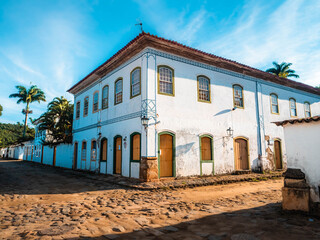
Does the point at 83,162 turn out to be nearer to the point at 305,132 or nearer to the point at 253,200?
the point at 253,200

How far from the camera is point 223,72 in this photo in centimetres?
1362

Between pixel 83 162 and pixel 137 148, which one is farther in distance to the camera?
pixel 83 162

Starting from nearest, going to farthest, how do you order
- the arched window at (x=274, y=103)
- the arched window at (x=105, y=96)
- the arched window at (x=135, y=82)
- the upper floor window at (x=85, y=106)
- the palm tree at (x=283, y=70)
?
→ the arched window at (x=135, y=82) → the arched window at (x=105, y=96) → the arched window at (x=274, y=103) → the upper floor window at (x=85, y=106) → the palm tree at (x=283, y=70)

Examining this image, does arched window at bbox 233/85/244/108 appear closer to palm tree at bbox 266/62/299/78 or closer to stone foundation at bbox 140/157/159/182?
stone foundation at bbox 140/157/159/182

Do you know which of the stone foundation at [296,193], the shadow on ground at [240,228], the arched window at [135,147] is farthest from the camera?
the arched window at [135,147]

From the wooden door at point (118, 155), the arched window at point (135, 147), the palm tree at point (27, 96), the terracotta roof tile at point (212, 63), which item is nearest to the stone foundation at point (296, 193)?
the arched window at point (135, 147)

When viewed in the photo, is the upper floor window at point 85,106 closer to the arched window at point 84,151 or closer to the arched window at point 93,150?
the arched window at point 84,151

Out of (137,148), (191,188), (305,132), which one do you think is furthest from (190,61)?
(305,132)

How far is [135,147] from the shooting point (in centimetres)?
1117

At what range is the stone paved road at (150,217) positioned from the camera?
13.2ft

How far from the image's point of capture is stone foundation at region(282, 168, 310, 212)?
5044 millimetres

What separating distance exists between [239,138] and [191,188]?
6.04 m

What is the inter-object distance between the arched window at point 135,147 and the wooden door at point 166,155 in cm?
113

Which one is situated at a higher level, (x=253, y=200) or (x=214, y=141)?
(x=214, y=141)
